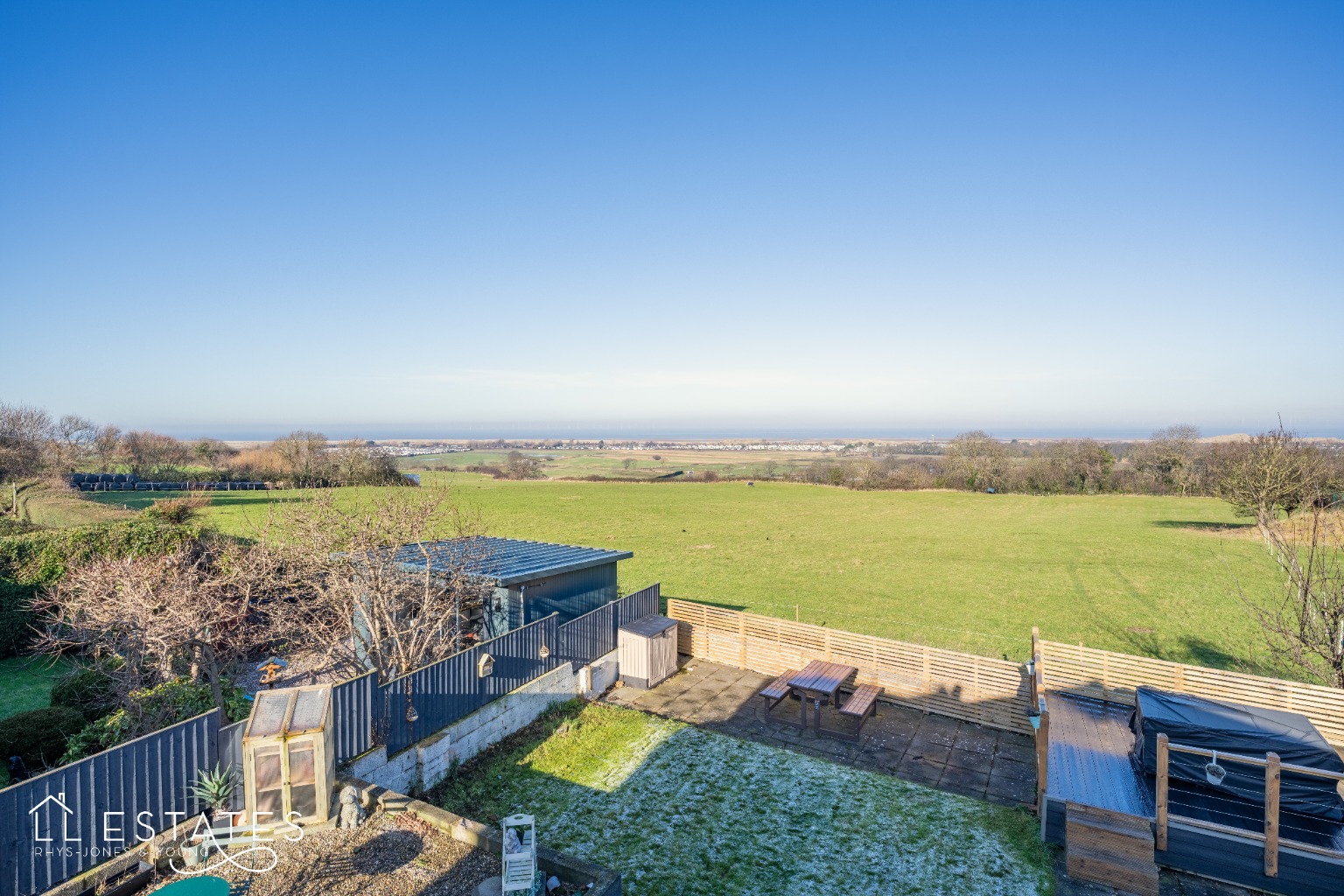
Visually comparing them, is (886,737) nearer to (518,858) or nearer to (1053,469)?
(518,858)

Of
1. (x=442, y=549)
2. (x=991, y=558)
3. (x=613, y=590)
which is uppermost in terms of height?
(x=442, y=549)

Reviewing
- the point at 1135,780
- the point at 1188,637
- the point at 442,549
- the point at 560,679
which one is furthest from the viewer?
the point at 1188,637

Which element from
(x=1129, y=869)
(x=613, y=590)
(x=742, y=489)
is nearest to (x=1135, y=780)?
(x=1129, y=869)

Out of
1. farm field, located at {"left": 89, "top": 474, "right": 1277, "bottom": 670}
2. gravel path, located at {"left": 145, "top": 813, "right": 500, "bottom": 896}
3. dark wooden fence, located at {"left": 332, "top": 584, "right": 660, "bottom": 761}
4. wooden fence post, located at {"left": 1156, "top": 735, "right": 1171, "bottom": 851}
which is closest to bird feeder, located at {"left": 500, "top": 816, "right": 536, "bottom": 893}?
gravel path, located at {"left": 145, "top": 813, "right": 500, "bottom": 896}

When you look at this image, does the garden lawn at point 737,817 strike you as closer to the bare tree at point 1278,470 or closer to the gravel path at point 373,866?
the gravel path at point 373,866

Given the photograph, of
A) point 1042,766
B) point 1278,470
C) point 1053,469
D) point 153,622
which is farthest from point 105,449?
point 1053,469

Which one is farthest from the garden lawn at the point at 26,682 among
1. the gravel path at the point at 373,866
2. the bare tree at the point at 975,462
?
the bare tree at the point at 975,462

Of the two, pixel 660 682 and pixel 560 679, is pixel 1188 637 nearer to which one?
pixel 660 682

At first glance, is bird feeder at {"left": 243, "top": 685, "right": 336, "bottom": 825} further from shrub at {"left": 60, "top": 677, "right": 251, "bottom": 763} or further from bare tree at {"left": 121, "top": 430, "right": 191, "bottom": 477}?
bare tree at {"left": 121, "top": 430, "right": 191, "bottom": 477}
